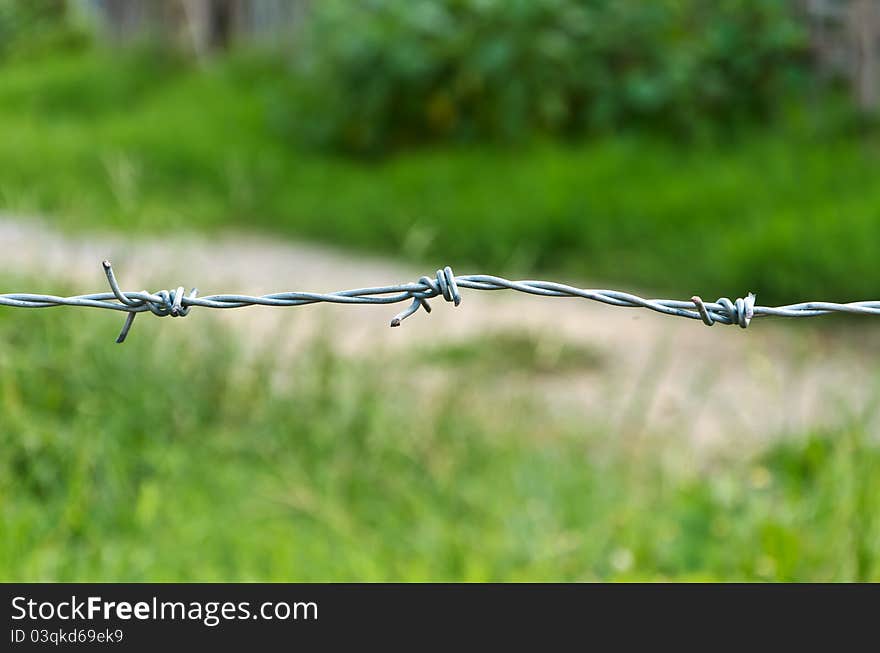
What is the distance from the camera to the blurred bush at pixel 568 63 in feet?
22.7

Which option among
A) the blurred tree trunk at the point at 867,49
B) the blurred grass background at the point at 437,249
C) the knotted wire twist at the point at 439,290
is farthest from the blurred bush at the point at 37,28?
the knotted wire twist at the point at 439,290

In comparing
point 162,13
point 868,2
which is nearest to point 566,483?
point 868,2

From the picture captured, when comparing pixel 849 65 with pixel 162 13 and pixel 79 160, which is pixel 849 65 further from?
pixel 162 13

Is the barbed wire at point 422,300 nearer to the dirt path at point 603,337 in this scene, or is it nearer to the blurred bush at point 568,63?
the dirt path at point 603,337

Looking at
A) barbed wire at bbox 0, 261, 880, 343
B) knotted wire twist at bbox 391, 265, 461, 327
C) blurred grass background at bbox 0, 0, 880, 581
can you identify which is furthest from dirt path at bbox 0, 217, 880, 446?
knotted wire twist at bbox 391, 265, 461, 327

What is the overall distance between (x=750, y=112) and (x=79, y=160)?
421 centimetres

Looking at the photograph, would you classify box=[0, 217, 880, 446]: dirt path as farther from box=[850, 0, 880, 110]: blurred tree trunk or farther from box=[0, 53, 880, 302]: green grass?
box=[850, 0, 880, 110]: blurred tree trunk

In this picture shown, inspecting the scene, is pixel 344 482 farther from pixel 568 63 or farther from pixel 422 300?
pixel 568 63

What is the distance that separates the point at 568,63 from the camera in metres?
6.91

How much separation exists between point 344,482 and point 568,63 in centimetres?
434

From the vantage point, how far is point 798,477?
3293 mm

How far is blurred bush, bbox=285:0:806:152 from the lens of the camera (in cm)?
691

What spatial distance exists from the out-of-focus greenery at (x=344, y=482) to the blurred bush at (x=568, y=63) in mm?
3639

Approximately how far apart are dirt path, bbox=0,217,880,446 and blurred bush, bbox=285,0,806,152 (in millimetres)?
1728
